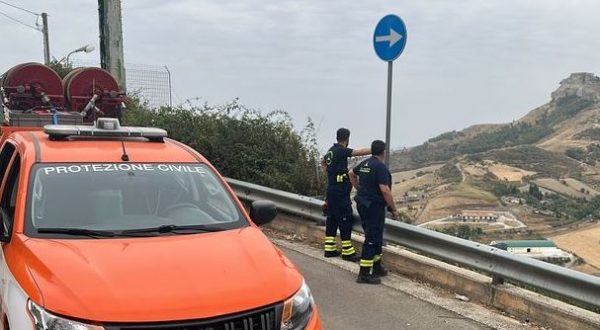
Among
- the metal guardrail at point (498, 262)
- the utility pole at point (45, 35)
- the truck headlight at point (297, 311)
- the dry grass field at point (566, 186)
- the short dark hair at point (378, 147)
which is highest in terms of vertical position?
the utility pole at point (45, 35)

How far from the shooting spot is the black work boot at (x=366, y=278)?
22.5ft

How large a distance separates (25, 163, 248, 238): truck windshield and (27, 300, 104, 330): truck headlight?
2.55 feet

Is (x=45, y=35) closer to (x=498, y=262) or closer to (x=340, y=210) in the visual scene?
(x=340, y=210)

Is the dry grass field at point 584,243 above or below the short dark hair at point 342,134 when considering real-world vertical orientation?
below

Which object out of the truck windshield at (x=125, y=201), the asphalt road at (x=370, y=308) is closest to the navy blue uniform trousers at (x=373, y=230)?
the asphalt road at (x=370, y=308)

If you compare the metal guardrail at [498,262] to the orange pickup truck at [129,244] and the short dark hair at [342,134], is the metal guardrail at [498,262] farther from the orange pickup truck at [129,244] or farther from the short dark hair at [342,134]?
the orange pickup truck at [129,244]

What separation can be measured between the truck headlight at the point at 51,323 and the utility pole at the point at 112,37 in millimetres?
13460

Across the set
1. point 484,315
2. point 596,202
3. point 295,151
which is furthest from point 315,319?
point 596,202

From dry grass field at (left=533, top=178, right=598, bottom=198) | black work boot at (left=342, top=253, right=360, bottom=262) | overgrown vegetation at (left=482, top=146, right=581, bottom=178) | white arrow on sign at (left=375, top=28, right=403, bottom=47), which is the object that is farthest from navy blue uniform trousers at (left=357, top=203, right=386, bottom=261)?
overgrown vegetation at (left=482, top=146, right=581, bottom=178)

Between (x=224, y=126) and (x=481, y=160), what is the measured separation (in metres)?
11.9

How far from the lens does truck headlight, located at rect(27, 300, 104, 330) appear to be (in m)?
2.79

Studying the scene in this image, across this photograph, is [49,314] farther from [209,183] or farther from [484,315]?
[484,315]

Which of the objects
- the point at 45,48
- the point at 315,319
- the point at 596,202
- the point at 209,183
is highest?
the point at 45,48

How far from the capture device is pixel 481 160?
20.5 meters
